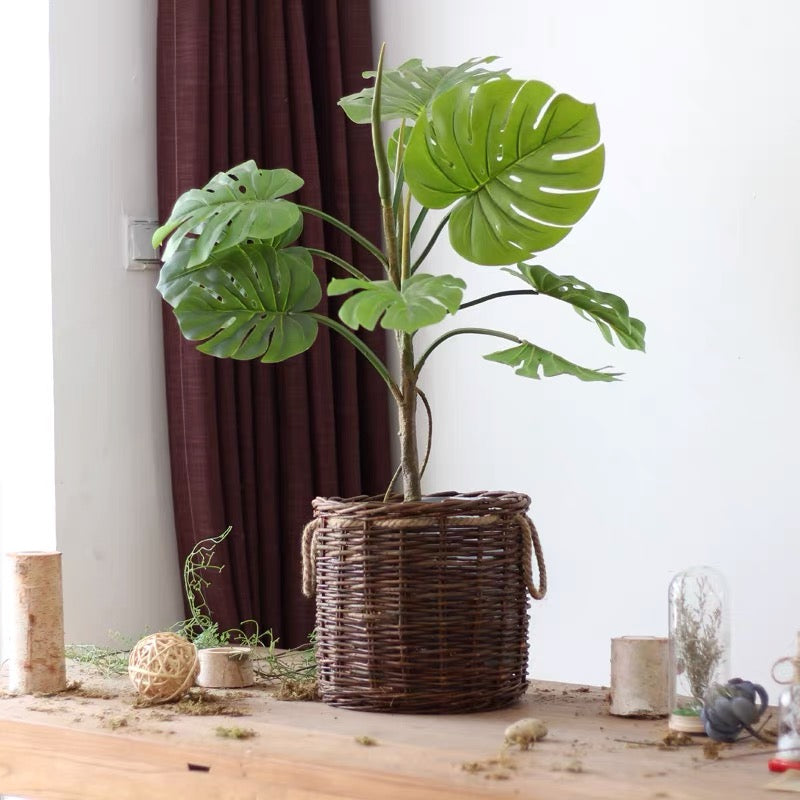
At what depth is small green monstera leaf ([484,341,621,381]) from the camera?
137 centimetres

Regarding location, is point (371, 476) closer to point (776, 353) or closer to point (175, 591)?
point (175, 591)

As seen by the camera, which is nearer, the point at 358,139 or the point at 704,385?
the point at 704,385

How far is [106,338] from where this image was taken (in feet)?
6.72

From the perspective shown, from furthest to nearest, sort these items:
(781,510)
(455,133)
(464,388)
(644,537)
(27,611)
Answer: (464,388) → (644,537) → (781,510) → (27,611) → (455,133)

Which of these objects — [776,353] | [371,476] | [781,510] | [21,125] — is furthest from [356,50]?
[781,510]

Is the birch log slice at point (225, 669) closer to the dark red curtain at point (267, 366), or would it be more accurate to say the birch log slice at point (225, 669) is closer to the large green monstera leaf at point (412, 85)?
the dark red curtain at point (267, 366)

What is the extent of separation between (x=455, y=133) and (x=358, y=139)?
3.43 ft

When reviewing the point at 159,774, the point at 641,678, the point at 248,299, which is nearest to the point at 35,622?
the point at 159,774

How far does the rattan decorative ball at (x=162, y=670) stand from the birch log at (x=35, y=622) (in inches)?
4.9

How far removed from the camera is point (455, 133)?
130 centimetres

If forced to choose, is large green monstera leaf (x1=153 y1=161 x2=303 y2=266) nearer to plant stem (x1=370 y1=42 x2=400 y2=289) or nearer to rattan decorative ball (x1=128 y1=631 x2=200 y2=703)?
plant stem (x1=370 y1=42 x2=400 y2=289)

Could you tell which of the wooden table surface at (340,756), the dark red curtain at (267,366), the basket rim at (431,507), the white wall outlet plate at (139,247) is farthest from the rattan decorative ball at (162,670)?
the white wall outlet plate at (139,247)

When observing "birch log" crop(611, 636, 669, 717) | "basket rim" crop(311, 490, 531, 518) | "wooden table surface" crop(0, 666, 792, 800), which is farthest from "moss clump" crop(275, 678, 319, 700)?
"birch log" crop(611, 636, 669, 717)

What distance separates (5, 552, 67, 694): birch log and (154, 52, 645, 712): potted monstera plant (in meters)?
0.34
